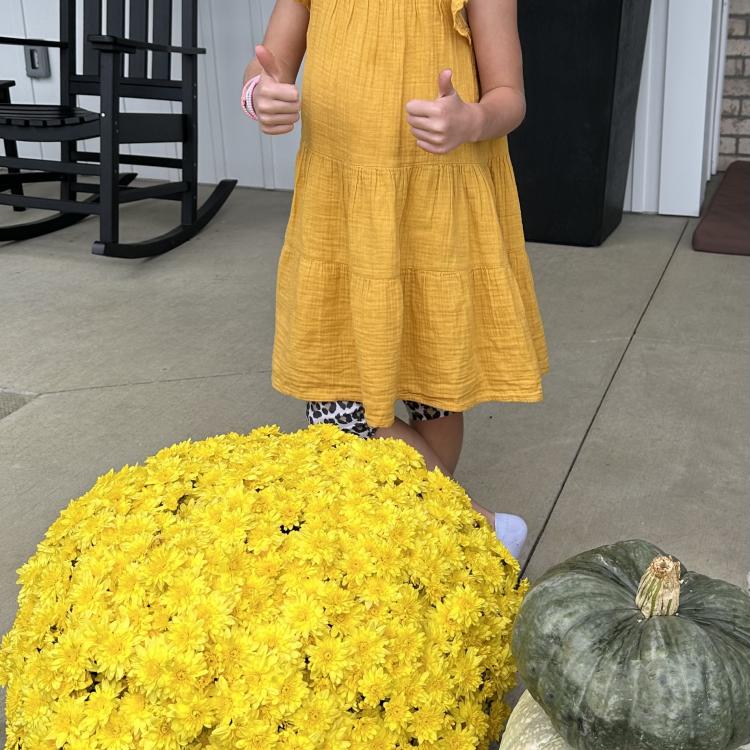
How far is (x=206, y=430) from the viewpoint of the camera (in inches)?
95.6

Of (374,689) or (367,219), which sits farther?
(367,219)

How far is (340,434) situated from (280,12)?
30.1 inches

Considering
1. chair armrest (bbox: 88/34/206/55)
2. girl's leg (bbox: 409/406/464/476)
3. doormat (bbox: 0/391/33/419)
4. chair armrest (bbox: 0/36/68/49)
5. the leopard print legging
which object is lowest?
doormat (bbox: 0/391/33/419)

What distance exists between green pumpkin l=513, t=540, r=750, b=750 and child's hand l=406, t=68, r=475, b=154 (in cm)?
62

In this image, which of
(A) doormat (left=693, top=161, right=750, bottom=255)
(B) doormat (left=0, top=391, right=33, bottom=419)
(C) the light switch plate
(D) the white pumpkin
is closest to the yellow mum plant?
(D) the white pumpkin

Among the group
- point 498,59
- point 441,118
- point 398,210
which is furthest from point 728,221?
point 441,118

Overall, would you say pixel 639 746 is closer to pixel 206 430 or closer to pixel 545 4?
pixel 206 430

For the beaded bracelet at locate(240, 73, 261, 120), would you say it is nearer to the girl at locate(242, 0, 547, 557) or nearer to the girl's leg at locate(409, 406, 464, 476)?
the girl at locate(242, 0, 547, 557)

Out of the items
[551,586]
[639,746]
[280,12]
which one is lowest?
[639,746]

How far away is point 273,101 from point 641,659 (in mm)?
900

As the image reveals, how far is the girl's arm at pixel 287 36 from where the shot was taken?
64.8 inches

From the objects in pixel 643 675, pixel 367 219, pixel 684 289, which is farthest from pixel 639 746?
pixel 684 289

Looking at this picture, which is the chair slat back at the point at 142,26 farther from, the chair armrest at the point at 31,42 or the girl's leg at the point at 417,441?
the girl's leg at the point at 417,441

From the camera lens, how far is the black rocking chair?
3.66 meters
